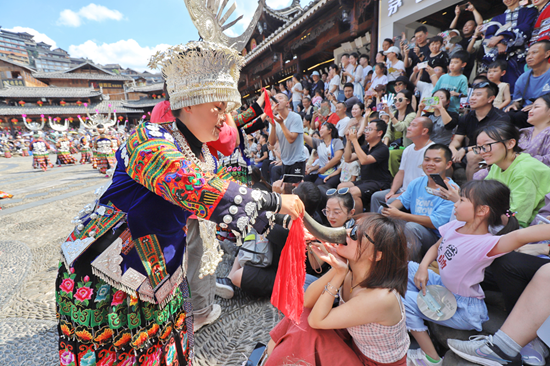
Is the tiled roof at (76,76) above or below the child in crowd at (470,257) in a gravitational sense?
above

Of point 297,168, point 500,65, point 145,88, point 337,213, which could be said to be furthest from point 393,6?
point 145,88

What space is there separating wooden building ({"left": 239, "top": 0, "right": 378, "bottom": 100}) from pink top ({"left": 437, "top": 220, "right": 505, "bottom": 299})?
7436 millimetres

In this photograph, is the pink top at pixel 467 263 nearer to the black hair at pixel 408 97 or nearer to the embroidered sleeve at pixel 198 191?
the embroidered sleeve at pixel 198 191

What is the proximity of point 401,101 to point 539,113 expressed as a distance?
226 centimetres

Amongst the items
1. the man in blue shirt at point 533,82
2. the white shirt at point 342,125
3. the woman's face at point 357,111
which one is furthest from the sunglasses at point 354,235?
the white shirt at point 342,125

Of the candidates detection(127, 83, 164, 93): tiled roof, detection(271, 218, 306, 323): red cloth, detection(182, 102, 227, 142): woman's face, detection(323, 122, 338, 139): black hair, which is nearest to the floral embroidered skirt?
detection(271, 218, 306, 323): red cloth

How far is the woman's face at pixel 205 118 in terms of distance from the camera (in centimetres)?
123

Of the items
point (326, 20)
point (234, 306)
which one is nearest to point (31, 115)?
point (326, 20)

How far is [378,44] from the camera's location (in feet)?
24.4

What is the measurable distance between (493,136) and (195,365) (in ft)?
10.5

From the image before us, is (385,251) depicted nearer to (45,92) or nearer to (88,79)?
(45,92)

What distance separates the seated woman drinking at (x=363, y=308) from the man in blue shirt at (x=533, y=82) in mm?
3276

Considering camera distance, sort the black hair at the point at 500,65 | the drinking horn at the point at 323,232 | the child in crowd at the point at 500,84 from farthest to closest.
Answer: the black hair at the point at 500,65 → the child in crowd at the point at 500,84 → the drinking horn at the point at 323,232

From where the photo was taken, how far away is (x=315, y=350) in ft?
4.81
